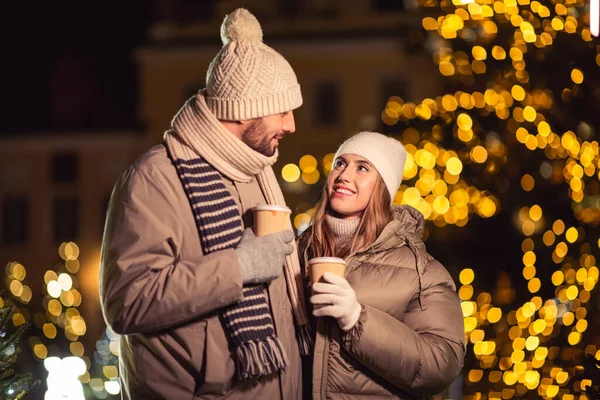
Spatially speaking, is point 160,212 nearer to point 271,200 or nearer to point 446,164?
point 271,200

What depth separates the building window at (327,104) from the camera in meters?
41.3

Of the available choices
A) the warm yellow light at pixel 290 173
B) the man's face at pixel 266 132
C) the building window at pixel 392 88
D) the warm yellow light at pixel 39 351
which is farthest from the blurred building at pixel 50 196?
the man's face at pixel 266 132

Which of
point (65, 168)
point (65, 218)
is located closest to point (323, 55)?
point (65, 168)

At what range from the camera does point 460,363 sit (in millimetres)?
4980

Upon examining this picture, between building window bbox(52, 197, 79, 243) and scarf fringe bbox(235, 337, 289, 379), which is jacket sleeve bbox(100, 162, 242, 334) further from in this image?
building window bbox(52, 197, 79, 243)

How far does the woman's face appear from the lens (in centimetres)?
520

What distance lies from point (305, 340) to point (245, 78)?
1.13 meters

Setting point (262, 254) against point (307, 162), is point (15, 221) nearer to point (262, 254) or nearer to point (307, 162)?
point (307, 162)

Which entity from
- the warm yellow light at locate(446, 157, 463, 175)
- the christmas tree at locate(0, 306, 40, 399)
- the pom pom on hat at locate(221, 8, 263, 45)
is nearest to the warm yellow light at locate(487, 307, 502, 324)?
the warm yellow light at locate(446, 157, 463, 175)

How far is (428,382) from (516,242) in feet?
12.0

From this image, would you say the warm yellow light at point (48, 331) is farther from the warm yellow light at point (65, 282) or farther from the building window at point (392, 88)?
the building window at point (392, 88)

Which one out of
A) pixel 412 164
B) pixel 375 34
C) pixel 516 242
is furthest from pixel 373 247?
pixel 375 34

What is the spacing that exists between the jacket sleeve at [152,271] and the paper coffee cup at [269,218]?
0.22 metres

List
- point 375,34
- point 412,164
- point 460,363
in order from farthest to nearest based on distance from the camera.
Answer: point 375,34
point 412,164
point 460,363
